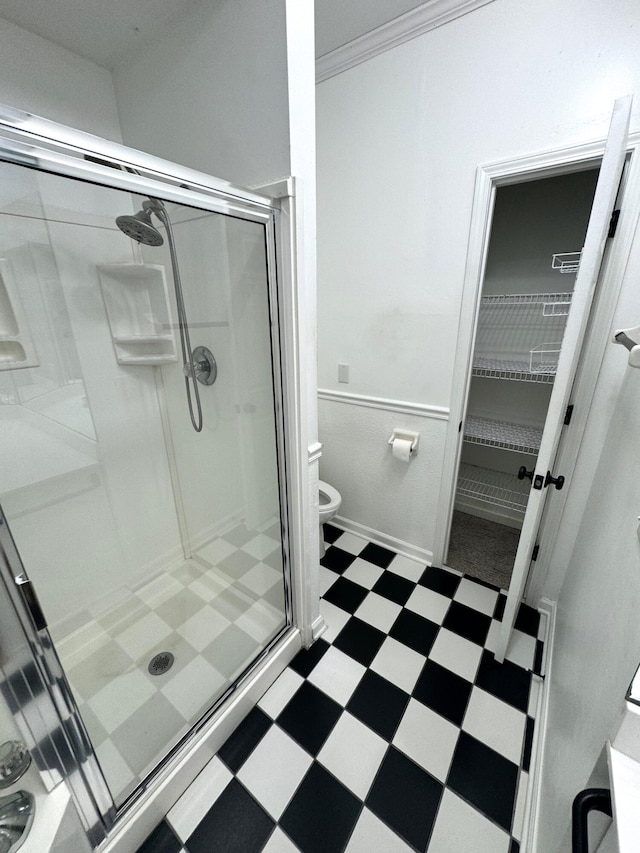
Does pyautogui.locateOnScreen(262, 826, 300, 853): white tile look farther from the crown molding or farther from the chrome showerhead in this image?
the crown molding

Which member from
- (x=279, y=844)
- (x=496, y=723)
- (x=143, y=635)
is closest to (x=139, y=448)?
(x=143, y=635)

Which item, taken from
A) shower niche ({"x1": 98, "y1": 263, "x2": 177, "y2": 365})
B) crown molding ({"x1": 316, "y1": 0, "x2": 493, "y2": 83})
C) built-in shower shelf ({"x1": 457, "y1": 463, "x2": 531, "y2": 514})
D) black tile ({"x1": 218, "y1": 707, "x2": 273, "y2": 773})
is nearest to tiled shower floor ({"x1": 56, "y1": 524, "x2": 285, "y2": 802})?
black tile ({"x1": 218, "y1": 707, "x2": 273, "y2": 773})

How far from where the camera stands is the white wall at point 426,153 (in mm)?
1140

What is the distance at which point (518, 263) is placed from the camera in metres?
1.95

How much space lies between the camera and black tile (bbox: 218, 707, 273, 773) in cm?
113

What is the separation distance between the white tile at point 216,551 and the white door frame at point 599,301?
114cm

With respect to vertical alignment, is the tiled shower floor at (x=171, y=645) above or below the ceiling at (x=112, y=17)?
below

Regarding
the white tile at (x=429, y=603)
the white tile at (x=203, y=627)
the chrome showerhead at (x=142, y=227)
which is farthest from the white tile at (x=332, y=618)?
the chrome showerhead at (x=142, y=227)

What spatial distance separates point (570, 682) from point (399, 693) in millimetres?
634

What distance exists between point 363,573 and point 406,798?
0.93 metres

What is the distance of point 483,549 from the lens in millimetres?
2086

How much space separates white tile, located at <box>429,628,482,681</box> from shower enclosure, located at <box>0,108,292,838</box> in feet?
2.24

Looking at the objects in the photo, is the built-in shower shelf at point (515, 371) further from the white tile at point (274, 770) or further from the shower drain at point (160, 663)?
the shower drain at point (160, 663)

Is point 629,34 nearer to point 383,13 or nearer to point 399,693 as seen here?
point 383,13
